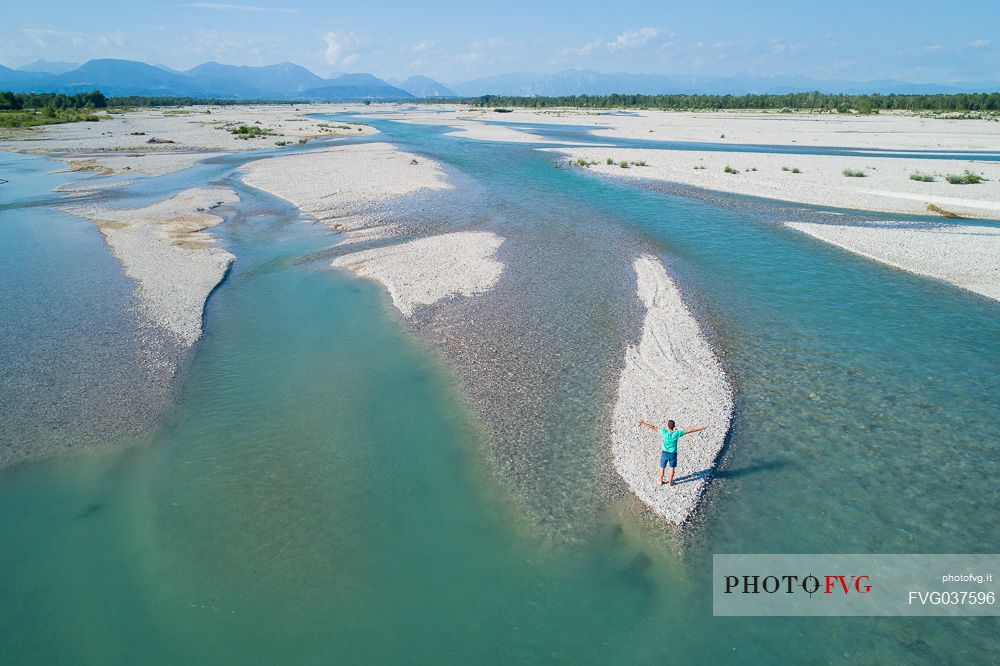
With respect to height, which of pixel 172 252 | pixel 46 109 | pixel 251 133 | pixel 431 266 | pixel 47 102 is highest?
pixel 47 102

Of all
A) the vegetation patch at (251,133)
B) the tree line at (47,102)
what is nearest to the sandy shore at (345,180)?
the vegetation patch at (251,133)

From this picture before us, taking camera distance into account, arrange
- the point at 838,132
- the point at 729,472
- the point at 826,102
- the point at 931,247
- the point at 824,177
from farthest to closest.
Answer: the point at 826,102 → the point at 838,132 → the point at 824,177 → the point at 931,247 → the point at 729,472

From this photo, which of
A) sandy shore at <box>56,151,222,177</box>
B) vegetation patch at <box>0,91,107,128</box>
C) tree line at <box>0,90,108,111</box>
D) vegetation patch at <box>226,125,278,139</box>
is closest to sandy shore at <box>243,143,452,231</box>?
sandy shore at <box>56,151,222,177</box>

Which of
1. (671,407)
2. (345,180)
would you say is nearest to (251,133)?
(345,180)

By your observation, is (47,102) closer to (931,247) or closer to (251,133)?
(251,133)

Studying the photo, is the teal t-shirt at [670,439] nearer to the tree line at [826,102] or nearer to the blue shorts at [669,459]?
the blue shorts at [669,459]

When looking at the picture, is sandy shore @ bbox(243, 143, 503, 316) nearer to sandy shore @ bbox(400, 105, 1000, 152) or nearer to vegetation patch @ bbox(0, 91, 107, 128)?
sandy shore @ bbox(400, 105, 1000, 152)
